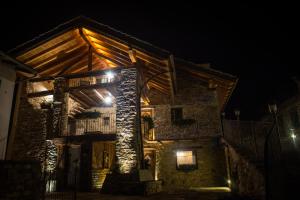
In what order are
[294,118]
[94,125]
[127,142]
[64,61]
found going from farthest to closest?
[294,118]
[94,125]
[64,61]
[127,142]

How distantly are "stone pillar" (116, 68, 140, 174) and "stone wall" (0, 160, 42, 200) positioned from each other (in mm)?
5256

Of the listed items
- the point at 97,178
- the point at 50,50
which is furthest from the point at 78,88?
the point at 97,178

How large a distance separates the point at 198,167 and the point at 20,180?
12399 mm

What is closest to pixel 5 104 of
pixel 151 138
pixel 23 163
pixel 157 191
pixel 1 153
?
pixel 1 153

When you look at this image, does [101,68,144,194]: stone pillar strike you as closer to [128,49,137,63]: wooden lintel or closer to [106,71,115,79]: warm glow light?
[128,49,137,63]: wooden lintel

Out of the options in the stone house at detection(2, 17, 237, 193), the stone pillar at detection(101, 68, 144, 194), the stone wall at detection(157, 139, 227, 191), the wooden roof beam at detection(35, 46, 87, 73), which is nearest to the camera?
the stone pillar at detection(101, 68, 144, 194)

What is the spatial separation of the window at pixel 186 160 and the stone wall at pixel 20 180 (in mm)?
11209

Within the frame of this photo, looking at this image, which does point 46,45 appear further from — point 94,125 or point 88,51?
point 94,125

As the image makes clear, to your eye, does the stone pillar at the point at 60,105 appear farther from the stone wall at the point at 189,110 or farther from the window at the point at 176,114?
the window at the point at 176,114

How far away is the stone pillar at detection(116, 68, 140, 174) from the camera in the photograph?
1224 centimetres

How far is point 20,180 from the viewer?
6.86 metres

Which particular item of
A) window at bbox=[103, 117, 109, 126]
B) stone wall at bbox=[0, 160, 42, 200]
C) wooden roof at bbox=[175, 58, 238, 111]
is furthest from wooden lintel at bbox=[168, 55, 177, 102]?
stone wall at bbox=[0, 160, 42, 200]

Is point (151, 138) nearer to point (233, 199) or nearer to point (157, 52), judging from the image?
point (157, 52)

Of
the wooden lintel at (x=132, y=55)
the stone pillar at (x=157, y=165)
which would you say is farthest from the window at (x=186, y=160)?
the wooden lintel at (x=132, y=55)
